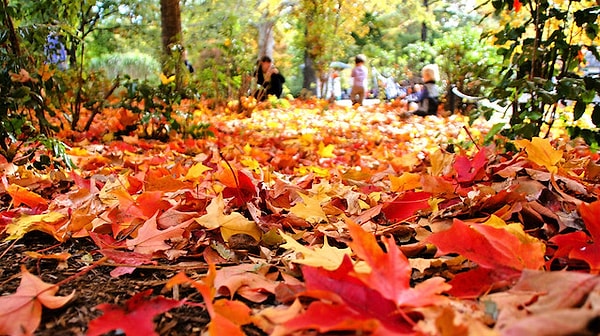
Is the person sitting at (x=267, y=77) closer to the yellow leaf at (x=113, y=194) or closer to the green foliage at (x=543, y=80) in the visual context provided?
the green foliage at (x=543, y=80)

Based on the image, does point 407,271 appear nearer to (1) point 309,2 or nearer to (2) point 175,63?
(2) point 175,63

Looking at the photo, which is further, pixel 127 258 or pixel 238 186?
pixel 238 186

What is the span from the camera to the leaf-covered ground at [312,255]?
0.52 metres

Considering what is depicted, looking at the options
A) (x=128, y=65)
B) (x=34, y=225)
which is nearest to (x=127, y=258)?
(x=34, y=225)

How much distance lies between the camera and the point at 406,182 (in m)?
1.18

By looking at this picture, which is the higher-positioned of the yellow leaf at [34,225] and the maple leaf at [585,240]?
the maple leaf at [585,240]

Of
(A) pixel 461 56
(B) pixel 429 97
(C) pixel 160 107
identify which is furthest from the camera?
(A) pixel 461 56

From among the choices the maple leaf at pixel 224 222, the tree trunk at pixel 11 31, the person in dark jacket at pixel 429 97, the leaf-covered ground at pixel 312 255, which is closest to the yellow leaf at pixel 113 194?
the leaf-covered ground at pixel 312 255

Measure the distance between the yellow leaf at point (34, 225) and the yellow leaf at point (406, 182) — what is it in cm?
77

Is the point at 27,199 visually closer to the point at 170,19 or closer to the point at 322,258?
the point at 322,258

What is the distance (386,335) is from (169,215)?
25.0 inches

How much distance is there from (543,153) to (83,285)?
98 centimetres

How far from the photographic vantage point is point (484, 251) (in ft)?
2.10

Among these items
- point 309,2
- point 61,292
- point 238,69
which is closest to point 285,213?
point 61,292
